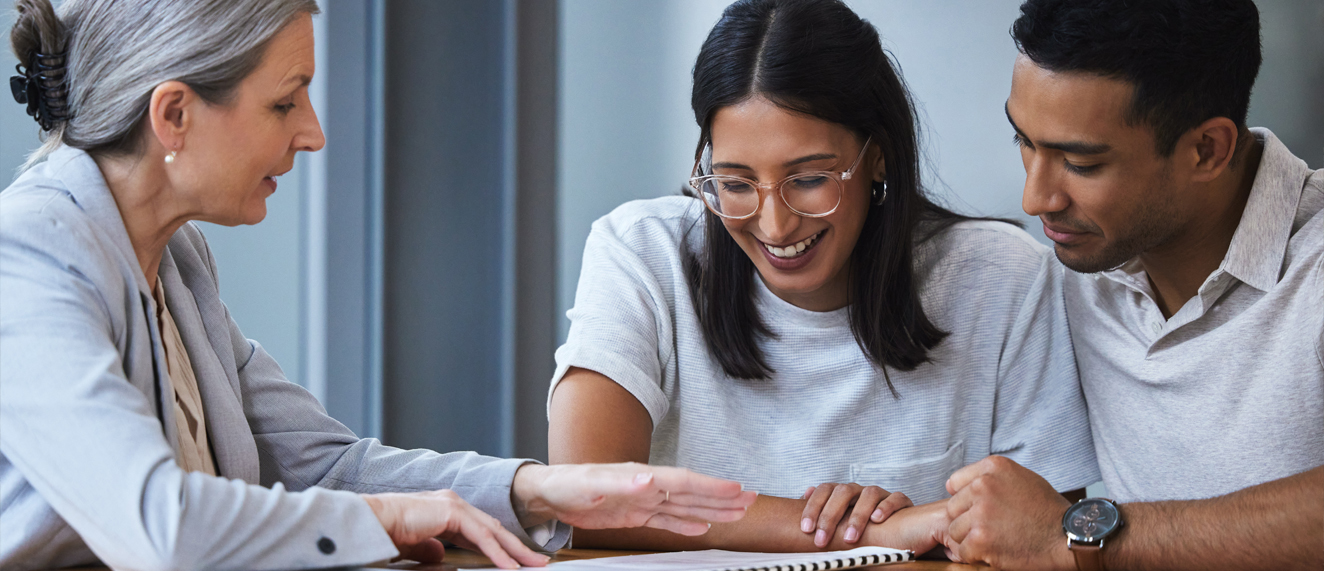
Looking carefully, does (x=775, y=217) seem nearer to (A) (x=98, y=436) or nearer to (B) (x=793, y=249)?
(B) (x=793, y=249)

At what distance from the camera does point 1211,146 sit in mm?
1519

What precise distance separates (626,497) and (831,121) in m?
0.71

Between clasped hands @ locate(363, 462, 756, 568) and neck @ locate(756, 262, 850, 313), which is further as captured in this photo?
neck @ locate(756, 262, 850, 313)

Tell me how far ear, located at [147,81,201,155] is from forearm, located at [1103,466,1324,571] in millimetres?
1182

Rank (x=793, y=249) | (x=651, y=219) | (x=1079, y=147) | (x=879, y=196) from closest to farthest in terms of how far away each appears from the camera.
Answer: (x=1079, y=147) < (x=793, y=249) < (x=879, y=196) < (x=651, y=219)

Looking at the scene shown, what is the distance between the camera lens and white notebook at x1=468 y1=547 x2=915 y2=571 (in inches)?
40.5

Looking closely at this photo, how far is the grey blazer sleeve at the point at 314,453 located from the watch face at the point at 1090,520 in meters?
0.63

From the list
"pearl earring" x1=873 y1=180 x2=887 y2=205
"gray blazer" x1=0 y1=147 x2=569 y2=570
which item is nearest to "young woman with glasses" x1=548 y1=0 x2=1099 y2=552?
"pearl earring" x1=873 y1=180 x2=887 y2=205

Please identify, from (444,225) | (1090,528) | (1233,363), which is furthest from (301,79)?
(444,225)

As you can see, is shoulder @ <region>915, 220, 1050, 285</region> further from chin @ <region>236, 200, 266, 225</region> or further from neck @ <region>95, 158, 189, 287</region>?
neck @ <region>95, 158, 189, 287</region>

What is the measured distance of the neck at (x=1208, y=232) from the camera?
A: 1.52m

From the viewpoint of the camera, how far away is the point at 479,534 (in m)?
1.10

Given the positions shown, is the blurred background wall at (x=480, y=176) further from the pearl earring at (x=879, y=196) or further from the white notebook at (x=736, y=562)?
the white notebook at (x=736, y=562)

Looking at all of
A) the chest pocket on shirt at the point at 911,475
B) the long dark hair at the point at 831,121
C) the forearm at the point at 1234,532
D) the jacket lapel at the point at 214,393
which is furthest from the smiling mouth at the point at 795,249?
the jacket lapel at the point at 214,393
